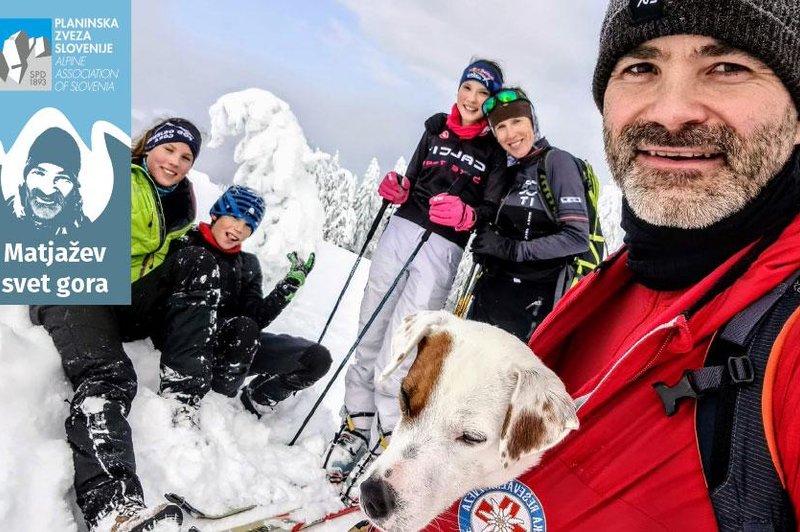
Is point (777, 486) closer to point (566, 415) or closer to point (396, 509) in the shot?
point (566, 415)

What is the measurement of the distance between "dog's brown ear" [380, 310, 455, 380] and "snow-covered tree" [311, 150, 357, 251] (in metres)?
41.5

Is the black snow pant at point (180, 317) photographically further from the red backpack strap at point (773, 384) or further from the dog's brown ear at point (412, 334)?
the red backpack strap at point (773, 384)

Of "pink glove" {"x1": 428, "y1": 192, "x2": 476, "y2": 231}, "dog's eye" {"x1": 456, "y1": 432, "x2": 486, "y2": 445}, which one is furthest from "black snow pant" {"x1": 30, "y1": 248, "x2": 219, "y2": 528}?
"dog's eye" {"x1": 456, "y1": 432, "x2": 486, "y2": 445}

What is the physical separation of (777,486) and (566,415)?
0.63m

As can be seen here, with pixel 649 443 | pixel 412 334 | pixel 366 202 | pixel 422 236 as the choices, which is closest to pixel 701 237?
pixel 649 443

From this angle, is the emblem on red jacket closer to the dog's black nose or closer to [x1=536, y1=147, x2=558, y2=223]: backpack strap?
the dog's black nose

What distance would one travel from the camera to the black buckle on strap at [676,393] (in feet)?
4.49

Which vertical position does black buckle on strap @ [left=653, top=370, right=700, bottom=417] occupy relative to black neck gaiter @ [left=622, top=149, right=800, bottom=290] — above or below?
below

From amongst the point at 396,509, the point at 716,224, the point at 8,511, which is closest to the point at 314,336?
the point at 8,511

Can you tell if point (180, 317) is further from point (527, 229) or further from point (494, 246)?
point (527, 229)

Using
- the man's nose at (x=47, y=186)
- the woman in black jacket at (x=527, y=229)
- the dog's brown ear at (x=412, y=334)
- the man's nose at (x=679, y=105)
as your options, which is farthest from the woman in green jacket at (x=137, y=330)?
the man's nose at (x=679, y=105)

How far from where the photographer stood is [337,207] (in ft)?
151

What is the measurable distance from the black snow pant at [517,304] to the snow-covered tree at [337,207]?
39.4 metres

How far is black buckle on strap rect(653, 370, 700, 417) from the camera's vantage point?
1369mm
